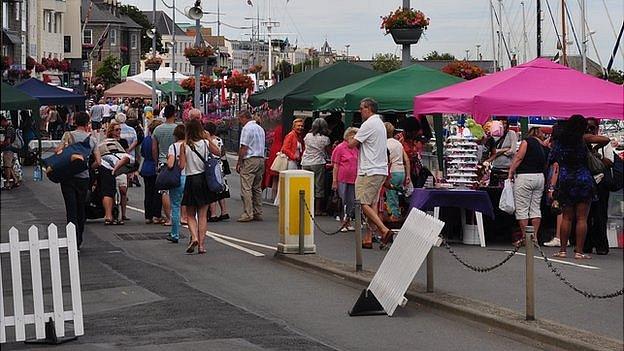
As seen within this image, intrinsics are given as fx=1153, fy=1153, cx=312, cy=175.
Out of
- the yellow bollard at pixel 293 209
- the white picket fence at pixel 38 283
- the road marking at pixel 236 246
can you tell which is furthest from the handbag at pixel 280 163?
the white picket fence at pixel 38 283

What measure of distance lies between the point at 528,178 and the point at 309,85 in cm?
973

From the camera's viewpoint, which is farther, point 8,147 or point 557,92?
point 8,147

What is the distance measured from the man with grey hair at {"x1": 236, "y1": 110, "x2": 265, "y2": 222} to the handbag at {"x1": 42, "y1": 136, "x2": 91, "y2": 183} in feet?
19.0

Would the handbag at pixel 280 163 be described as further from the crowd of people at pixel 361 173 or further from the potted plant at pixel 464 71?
the potted plant at pixel 464 71

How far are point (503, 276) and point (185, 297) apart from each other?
3.92 metres

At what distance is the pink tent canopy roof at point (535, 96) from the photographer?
53.6ft

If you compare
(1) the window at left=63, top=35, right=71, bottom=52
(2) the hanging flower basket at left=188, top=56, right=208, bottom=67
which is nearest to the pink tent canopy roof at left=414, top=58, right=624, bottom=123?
(2) the hanging flower basket at left=188, top=56, right=208, bottom=67

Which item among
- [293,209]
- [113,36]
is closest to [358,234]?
[293,209]

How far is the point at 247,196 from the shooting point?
835 inches

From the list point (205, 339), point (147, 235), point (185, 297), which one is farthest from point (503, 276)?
point (147, 235)

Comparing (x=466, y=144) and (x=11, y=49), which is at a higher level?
(x=11, y=49)

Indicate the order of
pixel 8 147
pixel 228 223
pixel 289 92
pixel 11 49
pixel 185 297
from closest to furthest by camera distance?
pixel 185 297
pixel 228 223
pixel 289 92
pixel 8 147
pixel 11 49

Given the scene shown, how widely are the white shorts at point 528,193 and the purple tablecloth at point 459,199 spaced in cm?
65

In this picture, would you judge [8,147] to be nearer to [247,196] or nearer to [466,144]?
[247,196]
